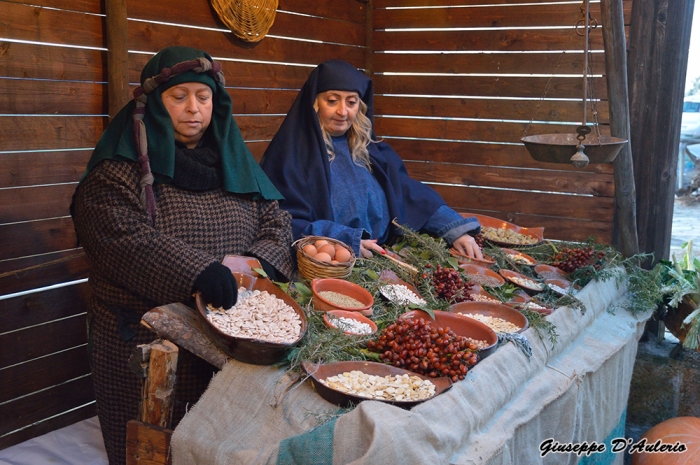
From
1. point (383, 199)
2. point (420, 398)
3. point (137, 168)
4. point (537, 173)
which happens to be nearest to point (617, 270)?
point (383, 199)

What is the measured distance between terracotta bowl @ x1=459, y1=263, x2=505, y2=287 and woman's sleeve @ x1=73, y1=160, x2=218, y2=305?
131cm

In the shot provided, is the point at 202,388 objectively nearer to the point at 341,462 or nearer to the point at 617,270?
the point at 341,462

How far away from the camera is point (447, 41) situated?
17.8 ft

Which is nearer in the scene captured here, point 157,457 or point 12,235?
point 157,457

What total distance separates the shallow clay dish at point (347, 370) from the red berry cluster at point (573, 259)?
1605 mm

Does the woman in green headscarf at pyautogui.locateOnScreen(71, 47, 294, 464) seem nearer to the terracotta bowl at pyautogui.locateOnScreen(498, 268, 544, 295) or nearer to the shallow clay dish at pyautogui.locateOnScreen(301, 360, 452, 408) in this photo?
the shallow clay dish at pyautogui.locateOnScreen(301, 360, 452, 408)

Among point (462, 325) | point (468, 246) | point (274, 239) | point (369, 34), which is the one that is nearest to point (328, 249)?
point (274, 239)

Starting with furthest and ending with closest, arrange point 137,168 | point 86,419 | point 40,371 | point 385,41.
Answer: point 385,41
point 86,419
point 40,371
point 137,168

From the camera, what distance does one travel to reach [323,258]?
2834mm

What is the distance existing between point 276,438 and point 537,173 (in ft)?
12.1

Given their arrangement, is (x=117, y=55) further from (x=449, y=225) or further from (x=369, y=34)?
(x=369, y=34)

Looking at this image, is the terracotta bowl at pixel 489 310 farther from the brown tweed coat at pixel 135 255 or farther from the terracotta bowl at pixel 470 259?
the brown tweed coat at pixel 135 255

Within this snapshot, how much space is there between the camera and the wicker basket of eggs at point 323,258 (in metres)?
2.78

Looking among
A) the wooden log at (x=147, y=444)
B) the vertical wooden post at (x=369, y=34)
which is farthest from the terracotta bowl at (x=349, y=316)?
the vertical wooden post at (x=369, y=34)
